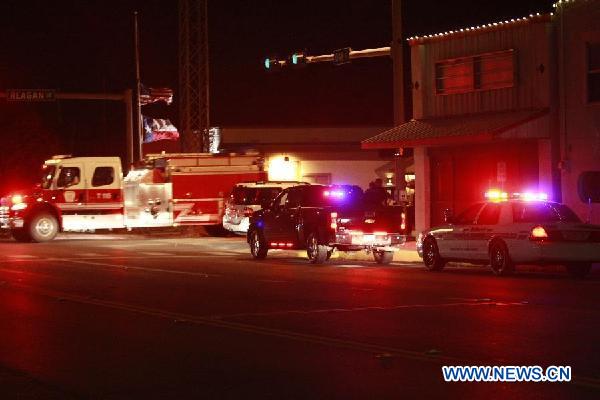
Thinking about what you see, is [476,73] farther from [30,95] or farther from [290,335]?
[290,335]

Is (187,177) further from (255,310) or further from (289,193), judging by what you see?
(255,310)

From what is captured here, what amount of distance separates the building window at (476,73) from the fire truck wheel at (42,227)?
1321cm

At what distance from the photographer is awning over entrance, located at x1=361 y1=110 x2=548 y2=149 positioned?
3012cm

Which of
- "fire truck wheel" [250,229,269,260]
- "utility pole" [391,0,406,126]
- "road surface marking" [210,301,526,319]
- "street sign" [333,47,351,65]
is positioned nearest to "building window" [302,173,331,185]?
"street sign" [333,47,351,65]

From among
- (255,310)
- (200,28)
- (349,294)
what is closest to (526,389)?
(255,310)

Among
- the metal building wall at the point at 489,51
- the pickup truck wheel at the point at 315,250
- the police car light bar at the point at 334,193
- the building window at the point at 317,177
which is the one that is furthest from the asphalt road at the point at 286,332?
the building window at the point at 317,177

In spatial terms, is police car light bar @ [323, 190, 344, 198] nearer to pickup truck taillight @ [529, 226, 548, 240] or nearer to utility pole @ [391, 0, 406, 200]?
utility pole @ [391, 0, 406, 200]

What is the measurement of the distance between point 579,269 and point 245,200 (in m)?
16.4

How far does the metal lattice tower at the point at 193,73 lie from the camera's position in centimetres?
4659

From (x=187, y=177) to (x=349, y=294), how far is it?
21.9m

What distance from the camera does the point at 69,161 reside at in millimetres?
38125

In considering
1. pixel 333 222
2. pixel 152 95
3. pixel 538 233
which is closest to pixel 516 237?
pixel 538 233

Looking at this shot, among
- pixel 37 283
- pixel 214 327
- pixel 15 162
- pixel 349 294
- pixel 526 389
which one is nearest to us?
pixel 526 389

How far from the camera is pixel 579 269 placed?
2239 centimetres
